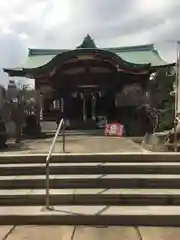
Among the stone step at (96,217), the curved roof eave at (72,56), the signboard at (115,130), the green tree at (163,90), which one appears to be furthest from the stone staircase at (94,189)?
the green tree at (163,90)

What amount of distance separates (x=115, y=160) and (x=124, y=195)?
52.0 inches

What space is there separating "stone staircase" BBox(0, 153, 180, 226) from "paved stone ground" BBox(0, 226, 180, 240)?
0.15 metres

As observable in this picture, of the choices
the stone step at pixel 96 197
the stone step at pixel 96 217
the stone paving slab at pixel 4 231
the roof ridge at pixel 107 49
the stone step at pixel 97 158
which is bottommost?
the stone paving slab at pixel 4 231

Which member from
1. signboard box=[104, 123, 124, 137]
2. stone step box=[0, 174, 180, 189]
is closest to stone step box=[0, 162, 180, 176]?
stone step box=[0, 174, 180, 189]

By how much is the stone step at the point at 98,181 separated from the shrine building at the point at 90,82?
37.7 ft

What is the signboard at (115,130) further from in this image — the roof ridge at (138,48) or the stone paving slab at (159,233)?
the roof ridge at (138,48)

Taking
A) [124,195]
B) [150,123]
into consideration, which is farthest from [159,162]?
[150,123]

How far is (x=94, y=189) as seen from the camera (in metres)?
6.82

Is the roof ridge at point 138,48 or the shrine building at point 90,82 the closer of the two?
the shrine building at point 90,82

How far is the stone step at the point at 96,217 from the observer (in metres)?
5.89

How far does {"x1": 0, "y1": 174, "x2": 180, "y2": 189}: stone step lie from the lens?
22.6 feet

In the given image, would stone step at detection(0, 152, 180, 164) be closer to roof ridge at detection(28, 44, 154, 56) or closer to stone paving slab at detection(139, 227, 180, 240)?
stone paving slab at detection(139, 227, 180, 240)

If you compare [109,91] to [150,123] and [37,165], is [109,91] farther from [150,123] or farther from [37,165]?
[37,165]

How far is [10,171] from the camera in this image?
7.51 meters
